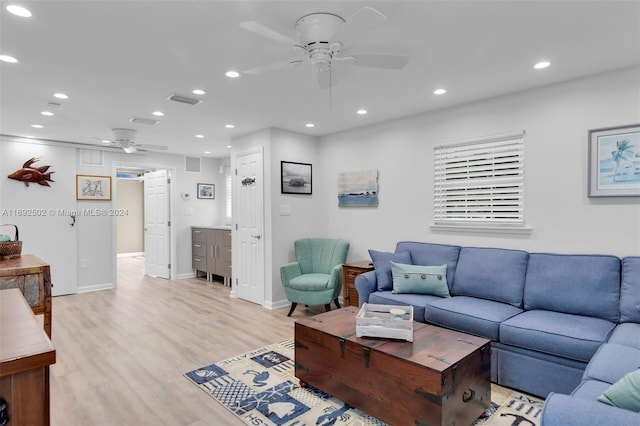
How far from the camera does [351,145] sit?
4844 mm

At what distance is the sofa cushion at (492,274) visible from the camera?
3027 mm

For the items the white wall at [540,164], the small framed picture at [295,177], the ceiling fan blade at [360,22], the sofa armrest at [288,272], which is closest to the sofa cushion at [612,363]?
the white wall at [540,164]

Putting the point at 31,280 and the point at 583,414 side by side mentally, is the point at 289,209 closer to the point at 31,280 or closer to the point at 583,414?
the point at 31,280

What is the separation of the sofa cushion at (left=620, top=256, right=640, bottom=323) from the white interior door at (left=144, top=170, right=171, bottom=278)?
257 inches

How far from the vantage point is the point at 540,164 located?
324 cm

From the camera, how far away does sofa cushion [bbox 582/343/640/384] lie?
1732 mm

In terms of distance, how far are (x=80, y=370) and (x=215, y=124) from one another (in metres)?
2.98

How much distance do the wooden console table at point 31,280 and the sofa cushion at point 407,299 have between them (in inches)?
105

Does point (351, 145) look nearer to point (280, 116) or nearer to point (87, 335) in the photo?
point (280, 116)

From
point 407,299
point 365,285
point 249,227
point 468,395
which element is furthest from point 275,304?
point 468,395

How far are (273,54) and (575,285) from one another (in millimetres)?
2822

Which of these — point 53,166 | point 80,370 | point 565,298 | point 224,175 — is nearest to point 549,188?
point 565,298

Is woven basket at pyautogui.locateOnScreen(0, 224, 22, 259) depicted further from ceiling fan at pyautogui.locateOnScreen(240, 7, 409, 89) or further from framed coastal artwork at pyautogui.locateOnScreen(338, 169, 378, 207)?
framed coastal artwork at pyautogui.locateOnScreen(338, 169, 378, 207)

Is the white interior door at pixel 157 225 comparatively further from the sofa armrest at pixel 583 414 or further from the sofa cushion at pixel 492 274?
the sofa armrest at pixel 583 414
